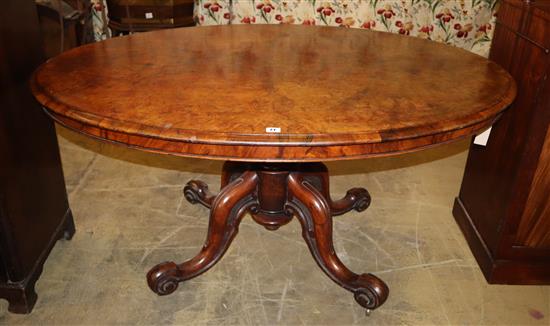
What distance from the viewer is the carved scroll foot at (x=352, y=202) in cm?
199

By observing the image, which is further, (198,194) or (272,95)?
(198,194)

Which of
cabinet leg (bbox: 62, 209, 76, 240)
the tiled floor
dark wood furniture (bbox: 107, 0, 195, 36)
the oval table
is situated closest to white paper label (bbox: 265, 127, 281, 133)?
the oval table

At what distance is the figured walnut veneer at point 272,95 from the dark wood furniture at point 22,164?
5.9 inches

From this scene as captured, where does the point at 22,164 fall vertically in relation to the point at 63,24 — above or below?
below

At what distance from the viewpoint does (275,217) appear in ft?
5.32

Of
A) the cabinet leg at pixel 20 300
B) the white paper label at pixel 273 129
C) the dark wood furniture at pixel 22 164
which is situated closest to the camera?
the white paper label at pixel 273 129

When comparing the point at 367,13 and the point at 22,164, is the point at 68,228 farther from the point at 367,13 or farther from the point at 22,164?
the point at 367,13

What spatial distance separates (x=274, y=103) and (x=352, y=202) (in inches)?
41.0

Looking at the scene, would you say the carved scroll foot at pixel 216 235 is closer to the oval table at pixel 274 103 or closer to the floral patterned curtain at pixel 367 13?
the oval table at pixel 274 103

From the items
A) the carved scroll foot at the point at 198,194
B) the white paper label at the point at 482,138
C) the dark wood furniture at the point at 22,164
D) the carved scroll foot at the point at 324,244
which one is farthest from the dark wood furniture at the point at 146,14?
the white paper label at the point at 482,138

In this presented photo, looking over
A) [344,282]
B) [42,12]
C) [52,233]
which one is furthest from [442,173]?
[42,12]

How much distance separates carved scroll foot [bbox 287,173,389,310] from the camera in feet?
4.86

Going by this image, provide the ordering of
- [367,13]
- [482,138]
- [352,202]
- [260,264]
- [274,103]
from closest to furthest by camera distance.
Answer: [274,103], [482,138], [260,264], [352,202], [367,13]

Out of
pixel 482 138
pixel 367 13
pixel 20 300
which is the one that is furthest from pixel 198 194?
pixel 367 13
